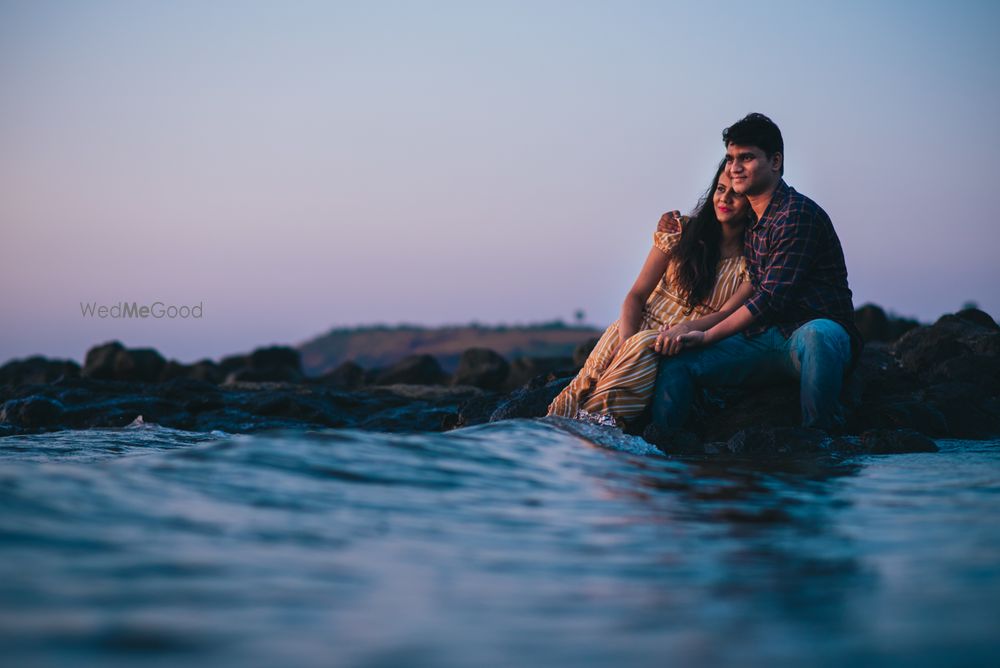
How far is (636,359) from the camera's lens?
578cm

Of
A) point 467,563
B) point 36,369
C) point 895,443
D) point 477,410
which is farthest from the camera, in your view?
point 36,369

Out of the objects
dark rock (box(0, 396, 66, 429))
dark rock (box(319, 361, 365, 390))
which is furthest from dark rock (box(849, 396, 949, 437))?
dark rock (box(319, 361, 365, 390))

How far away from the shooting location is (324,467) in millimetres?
3375

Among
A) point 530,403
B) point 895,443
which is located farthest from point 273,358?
point 895,443

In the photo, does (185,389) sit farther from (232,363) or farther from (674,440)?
(674,440)

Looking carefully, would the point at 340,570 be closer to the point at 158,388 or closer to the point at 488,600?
the point at 488,600

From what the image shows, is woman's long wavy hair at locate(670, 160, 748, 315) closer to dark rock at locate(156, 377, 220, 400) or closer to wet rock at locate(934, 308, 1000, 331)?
A: wet rock at locate(934, 308, 1000, 331)

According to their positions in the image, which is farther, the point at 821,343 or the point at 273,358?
the point at 273,358

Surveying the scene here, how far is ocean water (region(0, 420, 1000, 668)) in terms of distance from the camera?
1780 mm

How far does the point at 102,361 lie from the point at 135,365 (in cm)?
49

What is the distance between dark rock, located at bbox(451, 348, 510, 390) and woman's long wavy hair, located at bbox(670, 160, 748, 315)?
23.9 ft

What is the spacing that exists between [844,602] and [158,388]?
981 cm

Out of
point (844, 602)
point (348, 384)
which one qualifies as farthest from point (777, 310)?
point (348, 384)

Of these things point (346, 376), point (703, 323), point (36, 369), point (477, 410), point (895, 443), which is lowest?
point (895, 443)
